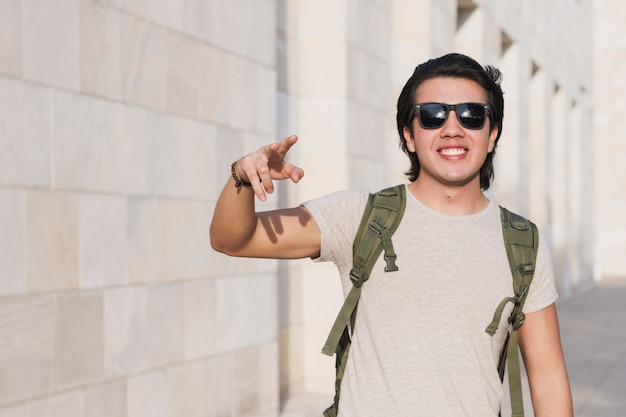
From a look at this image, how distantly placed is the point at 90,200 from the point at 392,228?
3387mm

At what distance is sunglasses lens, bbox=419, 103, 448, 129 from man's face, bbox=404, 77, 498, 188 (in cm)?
1

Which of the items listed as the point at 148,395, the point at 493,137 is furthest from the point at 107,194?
the point at 493,137

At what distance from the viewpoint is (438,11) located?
14141mm

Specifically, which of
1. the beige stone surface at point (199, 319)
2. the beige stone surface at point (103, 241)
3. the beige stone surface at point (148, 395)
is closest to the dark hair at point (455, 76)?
the beige stone surface at point (103, 241)

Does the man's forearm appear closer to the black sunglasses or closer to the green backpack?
the green backpack

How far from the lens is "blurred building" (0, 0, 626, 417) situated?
575 cm

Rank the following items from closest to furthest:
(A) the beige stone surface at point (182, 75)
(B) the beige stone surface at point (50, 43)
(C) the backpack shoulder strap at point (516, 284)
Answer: (C) the backpack shoulder strap at point (516, 284) < (B) the beige stone surface at point (50, 43) < (A) the beige stone surface at point (182, 75)

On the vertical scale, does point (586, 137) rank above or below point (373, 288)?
above

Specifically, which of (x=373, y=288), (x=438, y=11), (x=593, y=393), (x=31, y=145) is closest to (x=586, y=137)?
(x=438, y=11)

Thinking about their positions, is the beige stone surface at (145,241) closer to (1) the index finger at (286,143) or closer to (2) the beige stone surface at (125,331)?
(2) the beige stone surface at (125,331)

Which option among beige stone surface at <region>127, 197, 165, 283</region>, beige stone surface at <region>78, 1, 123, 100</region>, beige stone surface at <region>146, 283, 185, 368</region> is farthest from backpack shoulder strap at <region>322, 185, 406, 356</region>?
beige stone surface at <region>146, 283, 185, 368</region>

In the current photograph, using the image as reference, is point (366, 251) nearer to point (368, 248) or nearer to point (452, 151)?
point (368, 248)

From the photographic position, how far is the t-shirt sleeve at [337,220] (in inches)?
130

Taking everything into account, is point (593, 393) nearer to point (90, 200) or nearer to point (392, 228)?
point (90, 200)
